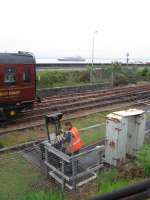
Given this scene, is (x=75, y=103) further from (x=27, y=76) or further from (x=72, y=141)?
(x=72, y=141)

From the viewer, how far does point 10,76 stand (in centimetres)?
1579

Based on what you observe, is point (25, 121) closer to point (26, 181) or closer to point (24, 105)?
point (24, 105)

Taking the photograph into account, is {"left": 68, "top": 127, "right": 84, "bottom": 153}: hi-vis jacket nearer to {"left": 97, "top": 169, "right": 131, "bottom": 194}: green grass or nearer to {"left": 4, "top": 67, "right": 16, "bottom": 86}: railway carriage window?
{"left": 97, "top": 169, "right": 131, "bottom": 194}: green grass

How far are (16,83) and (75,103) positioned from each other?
5.62 meters

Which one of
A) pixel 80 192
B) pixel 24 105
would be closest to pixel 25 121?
pixel 24 105

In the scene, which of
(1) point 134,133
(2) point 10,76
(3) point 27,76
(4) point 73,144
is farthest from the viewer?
(3) point 27,76

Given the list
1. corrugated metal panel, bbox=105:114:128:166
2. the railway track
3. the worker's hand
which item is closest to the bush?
corrugated metal panel, bbox=105:114:128:166

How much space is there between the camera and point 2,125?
52.7ft

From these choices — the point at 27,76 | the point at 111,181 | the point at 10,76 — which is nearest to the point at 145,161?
the point at 111,181

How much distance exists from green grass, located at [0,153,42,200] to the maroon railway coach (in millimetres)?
4821

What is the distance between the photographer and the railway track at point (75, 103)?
17.0m

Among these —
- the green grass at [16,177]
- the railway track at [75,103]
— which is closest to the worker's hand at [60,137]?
the green grass at [16,177]

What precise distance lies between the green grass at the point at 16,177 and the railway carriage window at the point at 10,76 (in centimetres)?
509

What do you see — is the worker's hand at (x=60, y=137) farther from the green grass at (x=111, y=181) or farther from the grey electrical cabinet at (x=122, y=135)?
the green grass at (x=111, y=181)
